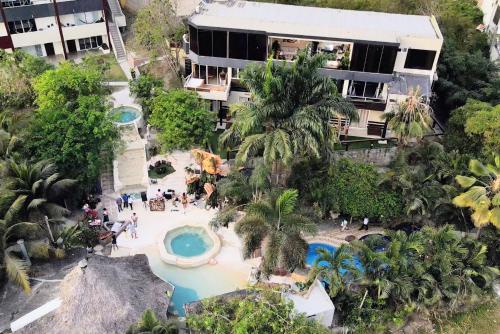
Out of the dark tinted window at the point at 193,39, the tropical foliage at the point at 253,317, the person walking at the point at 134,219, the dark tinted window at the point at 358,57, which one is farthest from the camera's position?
the dark tinted window at the point at 193,39

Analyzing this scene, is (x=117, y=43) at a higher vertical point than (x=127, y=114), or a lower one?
higher

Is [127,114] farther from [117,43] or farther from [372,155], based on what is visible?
[372,155]

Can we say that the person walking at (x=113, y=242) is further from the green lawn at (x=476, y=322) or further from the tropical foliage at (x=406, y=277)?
the green lawn at (x=476, y=322)

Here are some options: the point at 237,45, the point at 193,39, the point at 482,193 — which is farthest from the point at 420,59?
the point at 193,39

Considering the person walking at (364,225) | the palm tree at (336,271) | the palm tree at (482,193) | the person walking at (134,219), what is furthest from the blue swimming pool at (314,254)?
the person walking at (134,219)

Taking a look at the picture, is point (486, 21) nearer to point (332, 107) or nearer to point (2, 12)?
point (332, 107)
